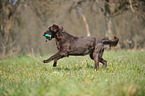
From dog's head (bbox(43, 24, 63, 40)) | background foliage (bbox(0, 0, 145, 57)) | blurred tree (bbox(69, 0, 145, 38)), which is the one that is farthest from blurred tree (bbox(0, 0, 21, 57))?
dog's head (bbox(43, 24, 63, 40))

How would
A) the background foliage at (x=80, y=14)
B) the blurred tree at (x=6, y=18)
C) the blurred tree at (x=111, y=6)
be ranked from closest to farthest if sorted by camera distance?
the blurred tree at (x=111, y=6) → the background foliage at (x=80, y=14) → the blurred tree at (x=6, y=18)

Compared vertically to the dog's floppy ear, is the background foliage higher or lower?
higher

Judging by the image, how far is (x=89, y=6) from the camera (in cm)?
1356

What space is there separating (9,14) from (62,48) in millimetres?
8617

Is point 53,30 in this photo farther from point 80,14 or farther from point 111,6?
point 80,14

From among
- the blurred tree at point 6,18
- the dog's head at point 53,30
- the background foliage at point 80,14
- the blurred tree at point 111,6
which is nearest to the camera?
the dog's head at point 53,30

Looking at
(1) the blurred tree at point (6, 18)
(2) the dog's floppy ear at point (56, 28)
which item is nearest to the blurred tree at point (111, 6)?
(1) the blurred tree at point (6, 18)

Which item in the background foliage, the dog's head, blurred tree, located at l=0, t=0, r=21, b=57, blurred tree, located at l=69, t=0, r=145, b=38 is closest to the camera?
the dog's head

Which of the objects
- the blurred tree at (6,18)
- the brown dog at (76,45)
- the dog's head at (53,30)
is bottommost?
the brown dog at (76,45)

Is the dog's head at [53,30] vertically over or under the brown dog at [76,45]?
over

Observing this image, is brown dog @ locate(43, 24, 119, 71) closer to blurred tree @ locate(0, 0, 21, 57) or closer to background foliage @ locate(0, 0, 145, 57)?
background foliage @ locate(0, 0, 145, 57)

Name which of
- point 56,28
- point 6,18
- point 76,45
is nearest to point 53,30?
point 56,28

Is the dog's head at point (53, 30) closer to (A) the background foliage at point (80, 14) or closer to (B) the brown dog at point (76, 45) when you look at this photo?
(B) the brown dog at point (76, 45)

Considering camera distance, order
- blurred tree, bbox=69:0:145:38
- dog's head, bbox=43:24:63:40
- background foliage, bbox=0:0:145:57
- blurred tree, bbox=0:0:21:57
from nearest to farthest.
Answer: dog's head, bbox=43:24:63:40 < blurred tree, bbox=69:0:145:38 < background foliage, bbox=0:0:145:57 < blurred tree, bbox=0:0:21:57
